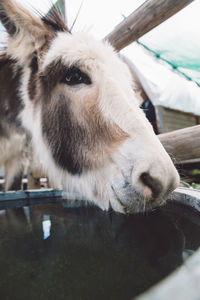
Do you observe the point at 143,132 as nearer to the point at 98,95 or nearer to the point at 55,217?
the point at 98,95

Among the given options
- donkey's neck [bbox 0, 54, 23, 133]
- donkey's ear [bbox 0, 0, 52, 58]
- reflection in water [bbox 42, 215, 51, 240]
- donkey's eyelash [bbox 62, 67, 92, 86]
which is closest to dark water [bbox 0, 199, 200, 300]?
reflection in water [bbox 42, 215, 51, 240]

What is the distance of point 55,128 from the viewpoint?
1.04m

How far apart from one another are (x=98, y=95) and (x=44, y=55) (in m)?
0.46

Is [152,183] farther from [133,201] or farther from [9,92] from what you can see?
[9,92]

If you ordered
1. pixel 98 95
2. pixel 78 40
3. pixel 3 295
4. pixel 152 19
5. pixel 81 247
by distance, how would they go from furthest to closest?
1. pixel 152 19
2. pixel 78 40
3. pixel 98 95
4. pixel 81 247
5. pixel 3 295

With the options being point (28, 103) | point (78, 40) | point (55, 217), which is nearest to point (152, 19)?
point (78, 40)

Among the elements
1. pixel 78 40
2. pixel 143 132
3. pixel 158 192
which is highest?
pixel 78 40

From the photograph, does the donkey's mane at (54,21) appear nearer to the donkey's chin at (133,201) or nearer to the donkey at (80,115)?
the donkey at (80,115)

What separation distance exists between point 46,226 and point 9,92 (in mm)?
891

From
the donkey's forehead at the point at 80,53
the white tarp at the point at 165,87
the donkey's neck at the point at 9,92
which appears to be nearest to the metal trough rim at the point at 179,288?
the donkey's forehead at the point at 80,53

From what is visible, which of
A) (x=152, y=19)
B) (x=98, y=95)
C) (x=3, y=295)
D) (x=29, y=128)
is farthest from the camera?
(x=152, y=19)

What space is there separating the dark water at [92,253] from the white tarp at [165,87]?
13.0ft

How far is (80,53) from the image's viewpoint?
1011 mm

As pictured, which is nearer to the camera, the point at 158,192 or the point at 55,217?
the point at 158,192
